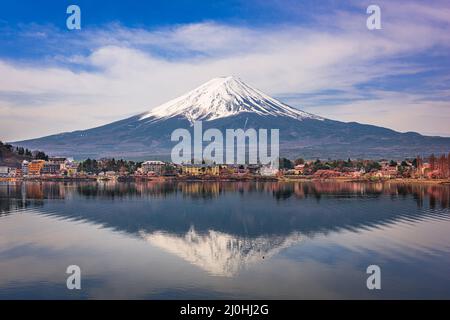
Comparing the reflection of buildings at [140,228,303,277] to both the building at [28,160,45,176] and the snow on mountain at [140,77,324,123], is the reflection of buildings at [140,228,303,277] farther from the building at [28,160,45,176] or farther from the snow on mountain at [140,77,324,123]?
the snow on mountain at [140,77,324,123]

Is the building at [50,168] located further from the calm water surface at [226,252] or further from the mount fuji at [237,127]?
the calm water surface at [226,252]

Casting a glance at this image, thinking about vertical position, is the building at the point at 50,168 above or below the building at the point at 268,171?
above

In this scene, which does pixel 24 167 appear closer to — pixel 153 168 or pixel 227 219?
pixel 153 168

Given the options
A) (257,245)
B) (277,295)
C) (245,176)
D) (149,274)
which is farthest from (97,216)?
(245,176)

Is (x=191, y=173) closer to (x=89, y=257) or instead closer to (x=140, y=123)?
(x=89, y=257)

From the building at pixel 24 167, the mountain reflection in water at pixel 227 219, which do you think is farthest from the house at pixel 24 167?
the mountain reflection in water at pixel 227 219

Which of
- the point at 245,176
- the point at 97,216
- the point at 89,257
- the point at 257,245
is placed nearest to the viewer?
the point at 89,257
